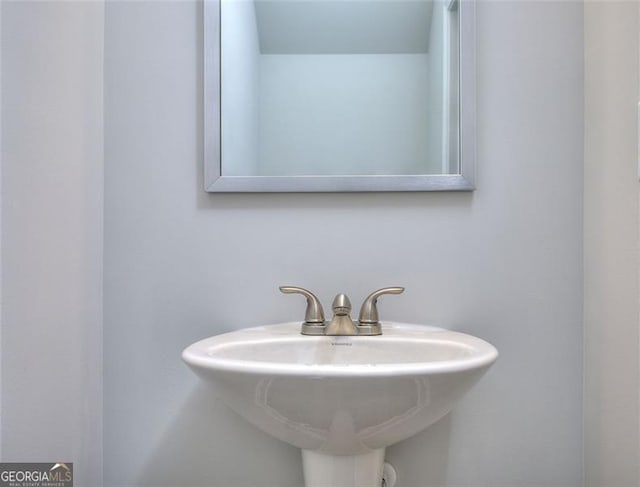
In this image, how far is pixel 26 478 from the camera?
837 mm

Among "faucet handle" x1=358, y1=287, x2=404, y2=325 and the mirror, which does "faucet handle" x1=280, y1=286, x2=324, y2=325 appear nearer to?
"faucet handle" x1=358, y1=287, x2=404, y2=325

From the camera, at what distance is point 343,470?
0.91m

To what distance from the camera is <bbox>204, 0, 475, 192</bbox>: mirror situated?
1.13 meters

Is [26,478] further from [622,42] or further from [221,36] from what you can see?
[622,42]

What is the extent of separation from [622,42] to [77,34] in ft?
3.68

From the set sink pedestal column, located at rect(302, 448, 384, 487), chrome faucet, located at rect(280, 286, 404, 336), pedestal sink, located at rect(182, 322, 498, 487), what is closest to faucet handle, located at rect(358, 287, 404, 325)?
chrome faucet, located at rect(280, 286, 404, 336)

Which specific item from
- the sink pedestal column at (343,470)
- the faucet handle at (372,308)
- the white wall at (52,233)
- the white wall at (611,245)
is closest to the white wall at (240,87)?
the white wall at (52,233)

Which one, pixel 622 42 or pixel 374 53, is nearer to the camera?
pixel 622 42

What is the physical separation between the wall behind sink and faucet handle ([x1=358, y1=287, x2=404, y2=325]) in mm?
93

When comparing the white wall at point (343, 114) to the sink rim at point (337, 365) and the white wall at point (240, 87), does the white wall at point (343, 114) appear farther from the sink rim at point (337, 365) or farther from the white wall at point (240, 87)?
the sink rim at point (337, 365)

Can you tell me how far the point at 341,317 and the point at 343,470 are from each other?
290mm

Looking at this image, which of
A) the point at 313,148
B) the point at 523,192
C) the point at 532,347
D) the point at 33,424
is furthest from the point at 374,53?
the point at 33,424

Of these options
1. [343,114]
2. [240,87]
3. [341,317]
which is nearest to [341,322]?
[341,317]

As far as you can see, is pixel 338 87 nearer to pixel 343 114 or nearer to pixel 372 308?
pixel 343 114
